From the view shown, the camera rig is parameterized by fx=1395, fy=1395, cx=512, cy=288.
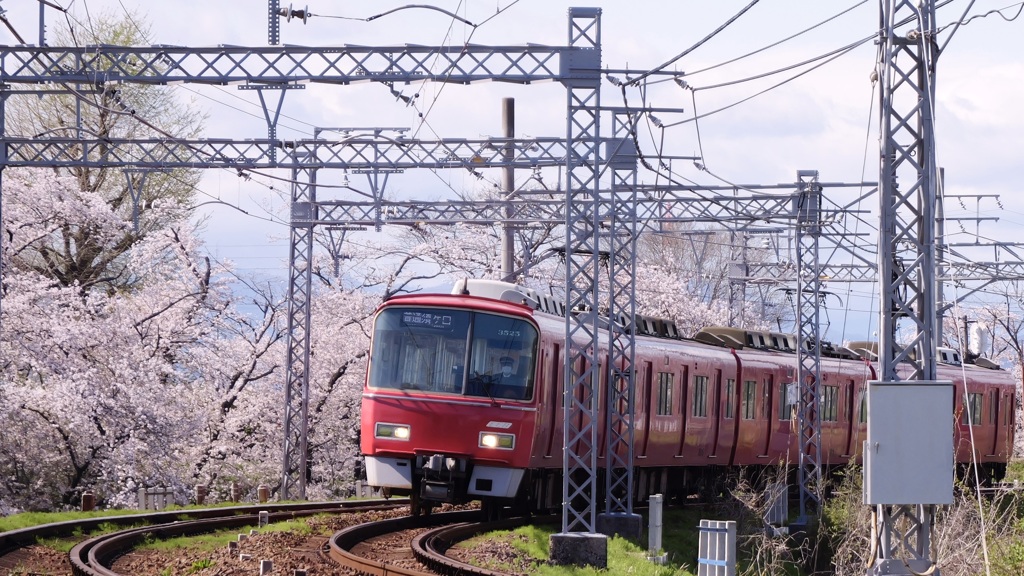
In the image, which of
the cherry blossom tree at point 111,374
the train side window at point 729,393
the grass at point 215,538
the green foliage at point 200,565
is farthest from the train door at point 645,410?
the cherry blossom tree at point 111,374

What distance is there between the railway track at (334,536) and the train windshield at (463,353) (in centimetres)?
172

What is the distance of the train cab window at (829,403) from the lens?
Result: 2556cm

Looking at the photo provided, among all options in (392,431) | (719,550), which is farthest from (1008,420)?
(719,550)

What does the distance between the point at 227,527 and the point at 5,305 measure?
33.9 ft

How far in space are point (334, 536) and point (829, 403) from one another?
1328 cm

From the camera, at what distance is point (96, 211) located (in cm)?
3091

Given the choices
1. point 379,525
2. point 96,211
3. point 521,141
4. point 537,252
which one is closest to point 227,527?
point 379,525

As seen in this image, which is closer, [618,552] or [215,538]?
[618,552]

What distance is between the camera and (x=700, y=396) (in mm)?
22422

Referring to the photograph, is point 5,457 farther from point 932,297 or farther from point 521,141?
point 932,297

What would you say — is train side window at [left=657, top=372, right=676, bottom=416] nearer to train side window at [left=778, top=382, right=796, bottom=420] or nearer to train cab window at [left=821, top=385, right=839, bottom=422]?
train side window at [left=778, top=382, right=796, bottom=420]

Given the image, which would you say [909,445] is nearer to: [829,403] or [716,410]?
[716,410]

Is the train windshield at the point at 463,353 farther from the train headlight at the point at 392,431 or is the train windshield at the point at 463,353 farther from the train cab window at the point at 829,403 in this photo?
the train cab window at the point at 829,403

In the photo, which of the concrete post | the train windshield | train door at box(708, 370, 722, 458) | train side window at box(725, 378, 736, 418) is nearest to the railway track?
the train windshield
